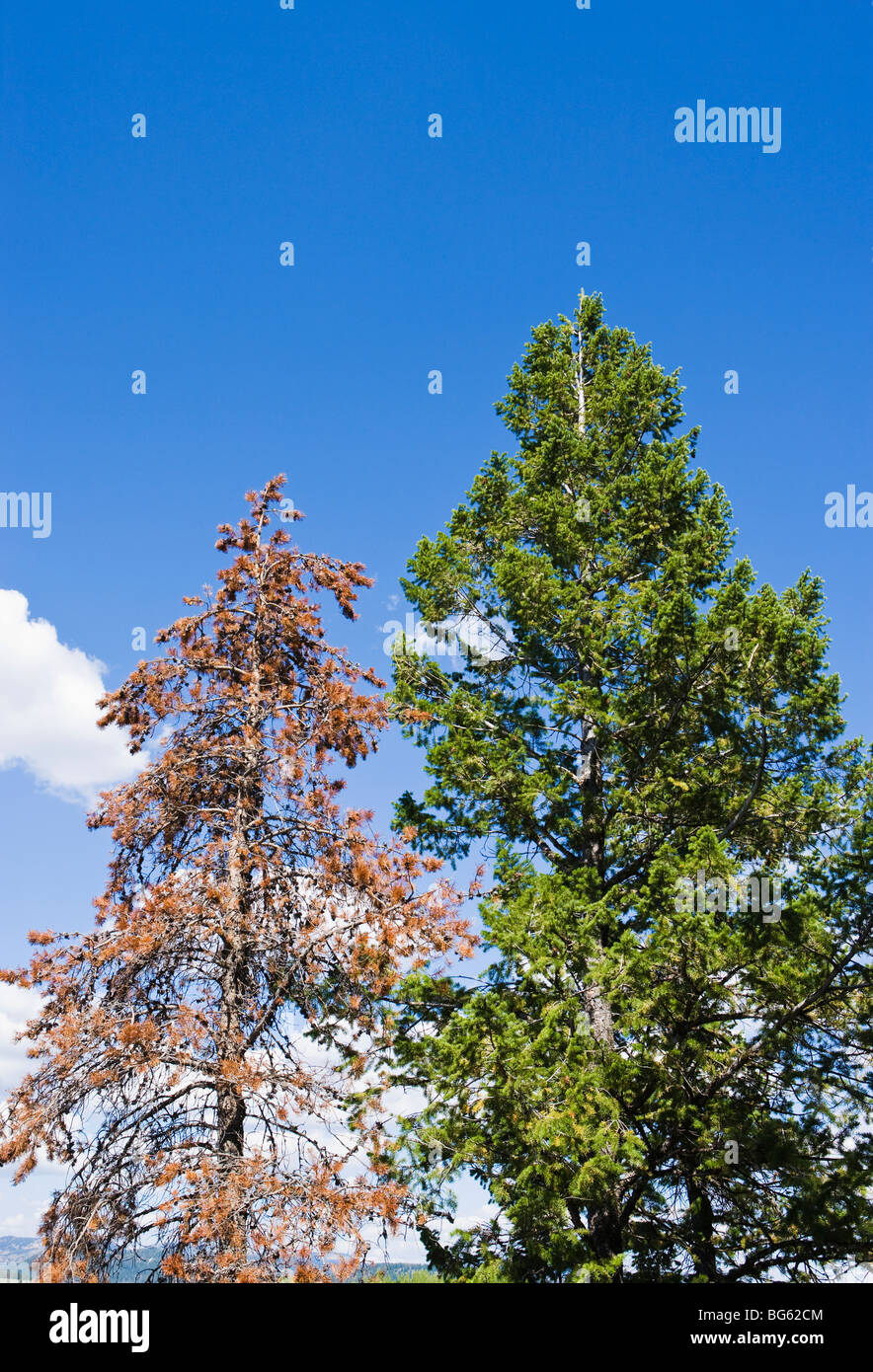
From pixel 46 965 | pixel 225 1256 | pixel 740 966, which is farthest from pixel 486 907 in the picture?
pixel 46 965

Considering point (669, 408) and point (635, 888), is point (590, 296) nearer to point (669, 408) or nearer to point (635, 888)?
point (669, 408)

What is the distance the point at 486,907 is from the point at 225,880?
3.64m

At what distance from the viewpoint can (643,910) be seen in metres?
9.34

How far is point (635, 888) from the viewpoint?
10.9 m

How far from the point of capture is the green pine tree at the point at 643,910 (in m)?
8.70

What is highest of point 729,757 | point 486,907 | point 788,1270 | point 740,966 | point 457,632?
point 457,632

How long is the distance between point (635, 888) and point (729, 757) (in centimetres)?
195

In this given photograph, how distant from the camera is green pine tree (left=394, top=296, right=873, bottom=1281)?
870 centimetres

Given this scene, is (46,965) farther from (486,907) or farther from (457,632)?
(457,632)

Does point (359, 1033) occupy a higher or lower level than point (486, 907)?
lower

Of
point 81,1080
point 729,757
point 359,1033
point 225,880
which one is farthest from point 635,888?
point 81,1080
